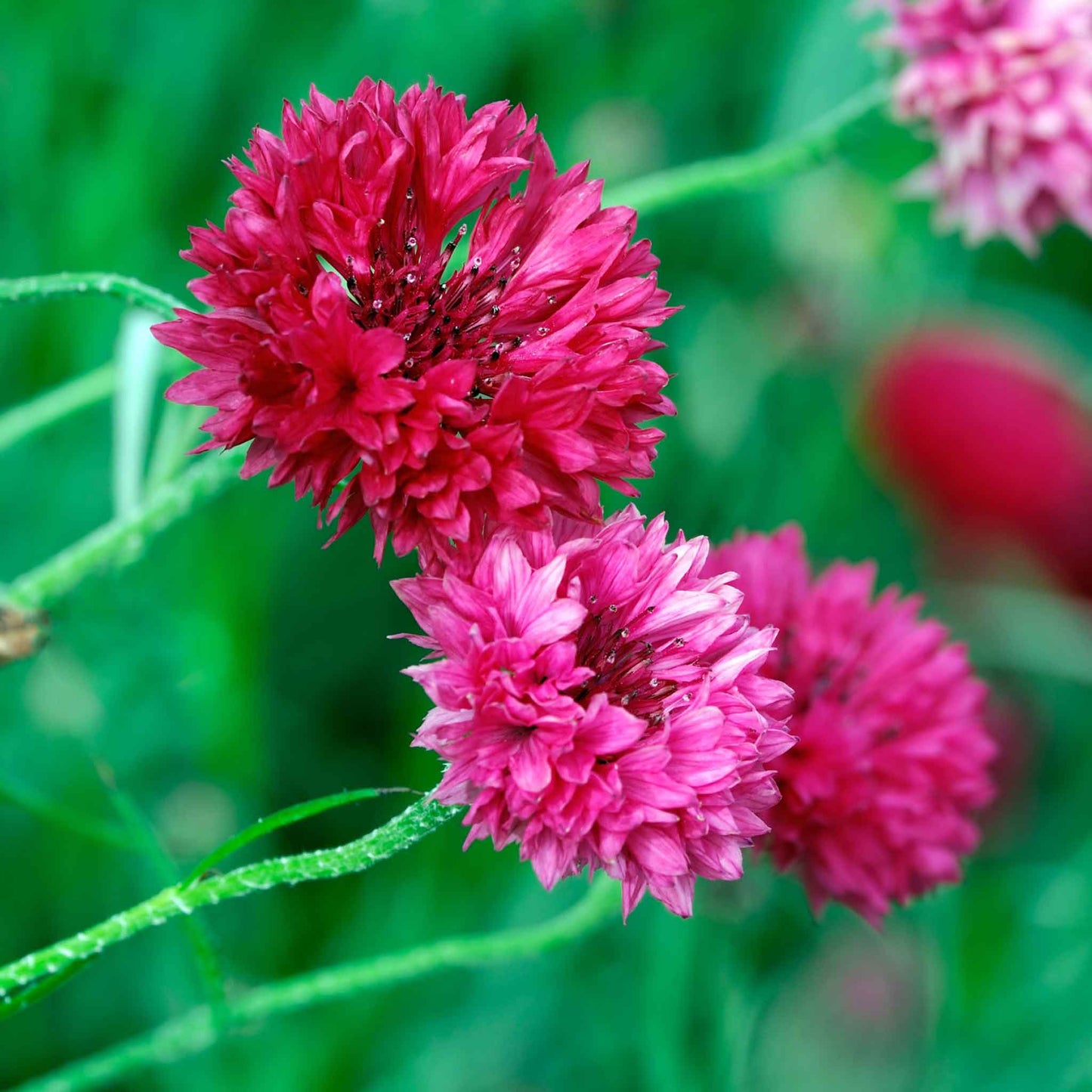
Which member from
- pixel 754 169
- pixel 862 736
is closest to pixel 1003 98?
pixel 754 169

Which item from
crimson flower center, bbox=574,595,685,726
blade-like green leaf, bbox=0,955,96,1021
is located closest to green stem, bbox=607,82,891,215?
crimson flower center, bbox=574,595,685,726

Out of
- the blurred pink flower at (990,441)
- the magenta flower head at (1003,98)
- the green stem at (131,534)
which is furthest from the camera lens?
the blurred pink flower at (990,441)

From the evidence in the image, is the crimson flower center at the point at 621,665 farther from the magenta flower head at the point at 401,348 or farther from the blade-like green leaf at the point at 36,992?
the blade-like green leaf at the point at 36,992

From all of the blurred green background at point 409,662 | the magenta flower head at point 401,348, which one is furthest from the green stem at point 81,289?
the blurred green background at point 409,662

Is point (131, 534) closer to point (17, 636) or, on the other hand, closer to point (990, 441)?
point (17, 636)

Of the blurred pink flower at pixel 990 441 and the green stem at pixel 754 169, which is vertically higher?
the green stem at pixel 754 169

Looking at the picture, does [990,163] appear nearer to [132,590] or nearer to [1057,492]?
[1057,492]
